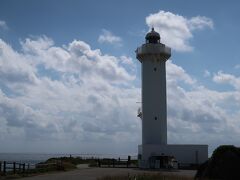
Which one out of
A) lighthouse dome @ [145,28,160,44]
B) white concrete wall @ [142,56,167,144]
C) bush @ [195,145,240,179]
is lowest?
bush @ [195,145,240,179]

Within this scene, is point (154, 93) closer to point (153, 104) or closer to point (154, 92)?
point (154, 92)

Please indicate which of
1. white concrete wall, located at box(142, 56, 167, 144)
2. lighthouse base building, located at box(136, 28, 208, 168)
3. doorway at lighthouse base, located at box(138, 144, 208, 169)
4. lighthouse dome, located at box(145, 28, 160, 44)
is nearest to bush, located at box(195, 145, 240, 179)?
lighthouse base building, located at box(136, 28, 208, 168)

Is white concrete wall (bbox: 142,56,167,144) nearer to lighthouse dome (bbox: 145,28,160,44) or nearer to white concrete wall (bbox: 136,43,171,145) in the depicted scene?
white concrete wall (bbox: 136,43,171,145)

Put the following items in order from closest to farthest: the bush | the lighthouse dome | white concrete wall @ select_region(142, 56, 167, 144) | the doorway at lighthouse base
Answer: the bush < the doorway at lighthouse base < white concrete wall @ select_region(142, 56, 167, 144) < the lighthouse dome

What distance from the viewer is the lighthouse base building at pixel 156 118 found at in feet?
151

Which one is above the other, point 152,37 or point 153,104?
point 152,37

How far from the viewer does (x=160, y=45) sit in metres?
49.8

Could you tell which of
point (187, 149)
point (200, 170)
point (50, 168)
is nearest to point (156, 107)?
point (187, 149)

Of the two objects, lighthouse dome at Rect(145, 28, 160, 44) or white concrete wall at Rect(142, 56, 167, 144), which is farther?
lighthouse dome at Rect(145, 28, 160, 44)

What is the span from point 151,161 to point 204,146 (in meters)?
5.77

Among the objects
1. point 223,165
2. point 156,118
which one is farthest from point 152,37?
point 223,165

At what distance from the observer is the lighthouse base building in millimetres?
46125

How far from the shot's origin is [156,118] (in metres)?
48.0

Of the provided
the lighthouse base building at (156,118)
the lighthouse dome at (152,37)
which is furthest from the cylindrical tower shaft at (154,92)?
the lighthouse dome at (152,37)
